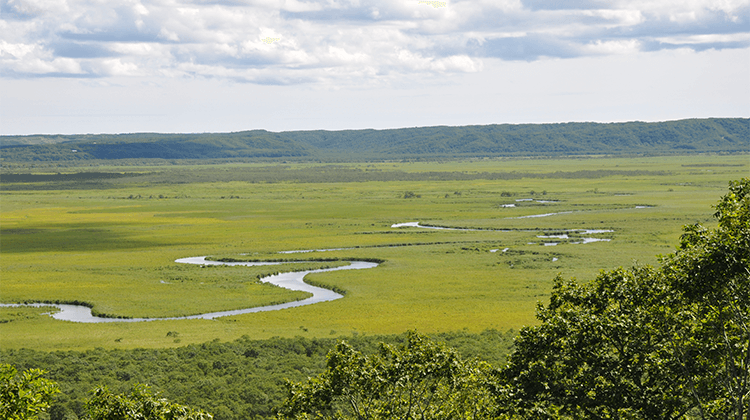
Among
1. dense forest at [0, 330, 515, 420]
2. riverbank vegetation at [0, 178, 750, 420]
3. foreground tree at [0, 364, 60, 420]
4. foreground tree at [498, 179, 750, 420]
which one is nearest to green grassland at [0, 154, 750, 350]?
dense forest at [0, 330, 515, 420]

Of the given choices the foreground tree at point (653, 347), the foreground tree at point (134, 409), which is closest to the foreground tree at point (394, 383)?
the foreground tree at point (653, 347)

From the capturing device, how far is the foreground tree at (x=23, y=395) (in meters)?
14.5

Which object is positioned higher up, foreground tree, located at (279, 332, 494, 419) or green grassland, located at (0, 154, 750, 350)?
foreground tree, located at (279, 332, 494, 419)

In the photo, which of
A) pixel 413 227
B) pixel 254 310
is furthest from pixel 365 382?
pixel 413 227

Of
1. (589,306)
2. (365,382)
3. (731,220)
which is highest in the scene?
(731,220)

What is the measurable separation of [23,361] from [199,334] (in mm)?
12960

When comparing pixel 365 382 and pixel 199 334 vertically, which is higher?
pixel 365 382

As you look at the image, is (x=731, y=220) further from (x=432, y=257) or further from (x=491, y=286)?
(x=432, y=257)

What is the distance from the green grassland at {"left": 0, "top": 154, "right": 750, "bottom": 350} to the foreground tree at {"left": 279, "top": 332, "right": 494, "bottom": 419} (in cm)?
3295

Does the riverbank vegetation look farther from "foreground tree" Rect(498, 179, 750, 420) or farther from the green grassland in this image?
the green grassland

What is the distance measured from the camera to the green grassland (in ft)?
194

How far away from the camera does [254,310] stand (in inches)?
2579

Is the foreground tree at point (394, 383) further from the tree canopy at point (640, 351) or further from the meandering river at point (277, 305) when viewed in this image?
the meandering river at point (277, 305)

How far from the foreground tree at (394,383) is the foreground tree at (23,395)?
6.43 meters
